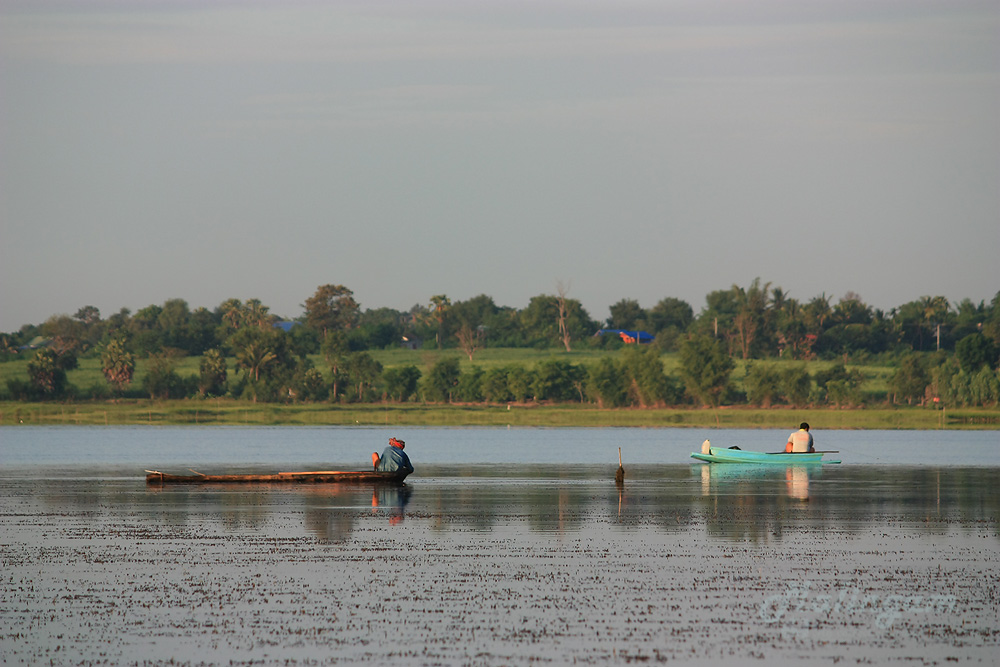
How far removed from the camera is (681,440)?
9406 cm

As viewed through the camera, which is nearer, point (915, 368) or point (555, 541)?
point (555, 541)

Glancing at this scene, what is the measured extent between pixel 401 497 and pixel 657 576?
15.8 metres

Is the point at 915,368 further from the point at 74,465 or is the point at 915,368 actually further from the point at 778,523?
the point at 778,523

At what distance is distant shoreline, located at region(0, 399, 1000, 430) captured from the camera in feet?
397

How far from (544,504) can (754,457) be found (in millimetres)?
21510

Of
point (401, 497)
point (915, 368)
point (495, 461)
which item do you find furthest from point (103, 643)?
point (915, 368)

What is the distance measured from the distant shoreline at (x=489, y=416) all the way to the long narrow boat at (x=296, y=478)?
83694 mm

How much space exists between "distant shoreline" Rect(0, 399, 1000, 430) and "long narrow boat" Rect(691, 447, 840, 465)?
64.7 m

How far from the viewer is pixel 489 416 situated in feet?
433

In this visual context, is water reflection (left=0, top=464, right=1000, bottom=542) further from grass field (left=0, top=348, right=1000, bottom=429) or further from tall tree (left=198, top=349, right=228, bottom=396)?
tall tree (left=198, top=349, right=228, bottom=396)

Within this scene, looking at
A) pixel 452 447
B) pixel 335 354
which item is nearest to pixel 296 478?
pixel 452 447

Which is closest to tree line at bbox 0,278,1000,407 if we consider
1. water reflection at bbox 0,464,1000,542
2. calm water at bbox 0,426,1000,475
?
calm water at bbox 0,426,1000,475

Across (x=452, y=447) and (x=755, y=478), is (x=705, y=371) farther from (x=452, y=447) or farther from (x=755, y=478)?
(x=755, y=478)

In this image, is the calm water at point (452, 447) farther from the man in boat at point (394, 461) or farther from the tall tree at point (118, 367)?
the tall tree at point (118, 367)
